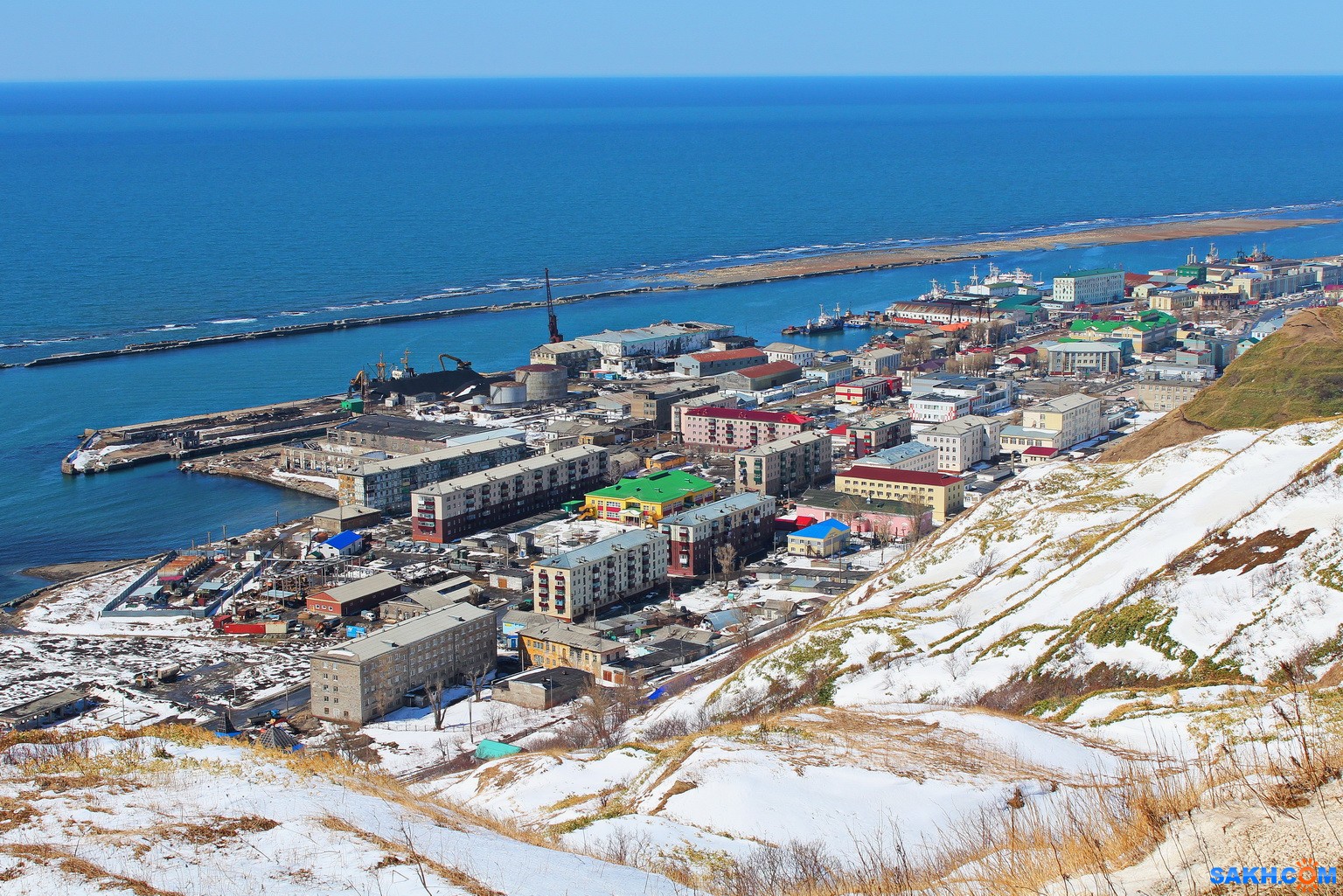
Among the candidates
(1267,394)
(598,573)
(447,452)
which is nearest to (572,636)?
(598,573)

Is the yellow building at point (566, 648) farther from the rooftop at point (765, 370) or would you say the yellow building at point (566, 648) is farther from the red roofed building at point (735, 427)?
the rooftop at point (765, 370)

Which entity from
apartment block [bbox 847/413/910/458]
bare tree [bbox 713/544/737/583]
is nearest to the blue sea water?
bare tree [bbox 713/544/737/583]

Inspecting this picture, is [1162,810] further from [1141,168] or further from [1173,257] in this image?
[1141,168]

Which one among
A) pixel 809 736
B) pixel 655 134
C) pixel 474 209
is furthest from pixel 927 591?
pixel 655 134

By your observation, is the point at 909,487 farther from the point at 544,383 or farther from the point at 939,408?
the point at 544,383

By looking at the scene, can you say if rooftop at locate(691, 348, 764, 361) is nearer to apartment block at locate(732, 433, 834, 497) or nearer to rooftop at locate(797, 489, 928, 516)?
apartment block at locate(732, 433, 834, 497)

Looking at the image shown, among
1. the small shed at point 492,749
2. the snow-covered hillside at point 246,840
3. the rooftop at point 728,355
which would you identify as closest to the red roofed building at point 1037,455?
the rooftop at point 728,355
